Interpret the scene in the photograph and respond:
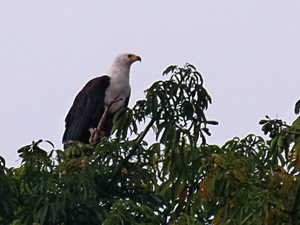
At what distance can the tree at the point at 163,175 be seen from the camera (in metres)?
5.09

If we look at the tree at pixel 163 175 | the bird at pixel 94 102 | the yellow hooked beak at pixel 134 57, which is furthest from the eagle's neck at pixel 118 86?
the tree at pixel 163 175

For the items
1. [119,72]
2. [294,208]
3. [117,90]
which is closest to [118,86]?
[117,90]

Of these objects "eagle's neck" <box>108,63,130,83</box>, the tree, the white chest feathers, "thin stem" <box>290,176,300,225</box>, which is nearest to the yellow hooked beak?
"eagle's neck" <box>108,63,130,83</box>

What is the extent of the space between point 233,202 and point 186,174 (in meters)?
0.81

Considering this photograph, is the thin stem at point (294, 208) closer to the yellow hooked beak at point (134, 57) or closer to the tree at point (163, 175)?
the tree at point (163, 175)

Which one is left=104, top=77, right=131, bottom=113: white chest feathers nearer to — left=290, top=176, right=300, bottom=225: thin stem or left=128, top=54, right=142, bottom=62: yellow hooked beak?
left=128, top=54, right=142, bottom=62: yellow hooked beak

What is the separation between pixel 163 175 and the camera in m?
6.12

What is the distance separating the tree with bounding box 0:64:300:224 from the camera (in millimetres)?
5086

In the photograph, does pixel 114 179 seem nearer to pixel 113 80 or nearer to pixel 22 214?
pixel 22 214

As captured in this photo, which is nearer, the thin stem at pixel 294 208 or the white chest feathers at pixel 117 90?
the thin stem at pixel 294 208

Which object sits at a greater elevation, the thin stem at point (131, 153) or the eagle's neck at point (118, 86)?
the eagle's neck at point (118, 86)

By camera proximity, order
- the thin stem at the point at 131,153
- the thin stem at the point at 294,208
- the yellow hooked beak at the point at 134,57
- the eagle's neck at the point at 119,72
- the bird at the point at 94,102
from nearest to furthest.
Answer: the thin stem at the point at 294,208
the thin stem at the point at 131,153
the bird at the point at 94,102
the eagle's neck at the point at 119,72
the yellow hooked beak at the point at 134,57

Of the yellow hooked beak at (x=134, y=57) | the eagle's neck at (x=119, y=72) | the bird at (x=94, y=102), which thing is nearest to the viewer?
the bird at (x=94, y=102)

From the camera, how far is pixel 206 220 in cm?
624
